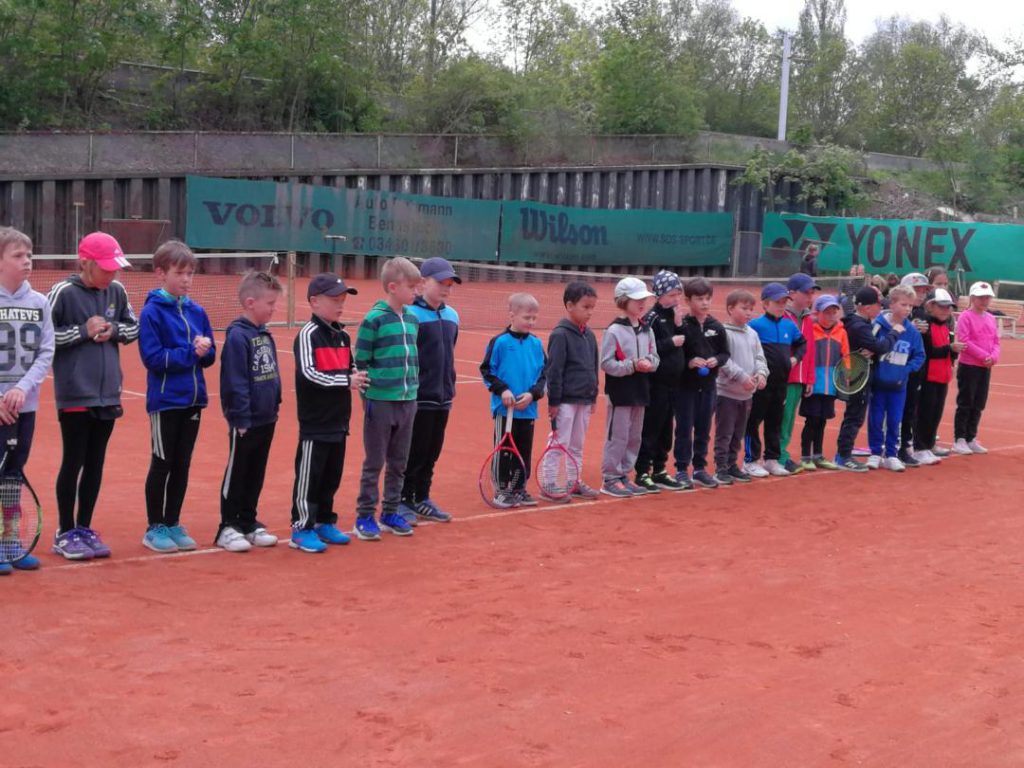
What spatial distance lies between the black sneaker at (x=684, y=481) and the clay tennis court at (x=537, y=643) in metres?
0.63

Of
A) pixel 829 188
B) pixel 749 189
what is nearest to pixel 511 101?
pixel 749 189

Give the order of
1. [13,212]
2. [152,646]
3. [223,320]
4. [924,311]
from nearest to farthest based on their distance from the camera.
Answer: [152,646] → [924,311] → [223,320] → [13,212]

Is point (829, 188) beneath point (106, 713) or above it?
above

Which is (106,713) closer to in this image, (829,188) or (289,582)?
(289,582)

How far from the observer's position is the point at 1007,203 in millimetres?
47031

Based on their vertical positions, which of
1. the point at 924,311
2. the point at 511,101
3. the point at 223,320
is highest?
the point at 511,101

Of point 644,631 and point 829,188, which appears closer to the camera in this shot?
point 644,631

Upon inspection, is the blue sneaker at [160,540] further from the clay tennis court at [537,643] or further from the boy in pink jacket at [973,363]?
the boy in pink jacket at [973,363]

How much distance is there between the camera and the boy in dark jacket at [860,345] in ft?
38.2

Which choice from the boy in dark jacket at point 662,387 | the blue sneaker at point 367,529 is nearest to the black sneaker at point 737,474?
the boy in dark jacket at point 662,387

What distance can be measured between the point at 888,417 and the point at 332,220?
74.1 ft

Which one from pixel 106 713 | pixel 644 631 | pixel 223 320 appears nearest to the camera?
pixel 106 713

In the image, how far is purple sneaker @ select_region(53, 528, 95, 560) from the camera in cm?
730

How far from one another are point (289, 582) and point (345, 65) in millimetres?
36631
